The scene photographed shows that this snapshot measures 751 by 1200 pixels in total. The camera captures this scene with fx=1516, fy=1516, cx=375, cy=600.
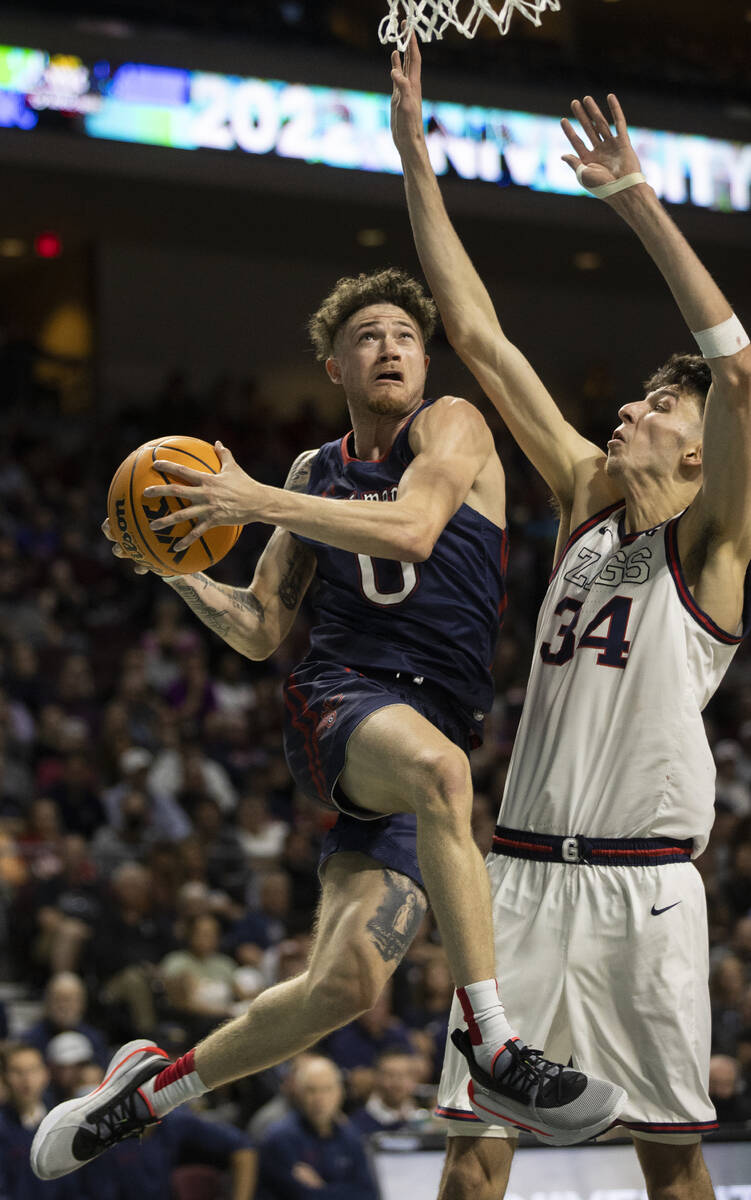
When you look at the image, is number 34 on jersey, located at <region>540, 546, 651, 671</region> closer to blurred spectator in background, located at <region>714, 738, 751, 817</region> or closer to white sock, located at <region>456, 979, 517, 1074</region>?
white sock, located at <region>456, 979, 517, 1074</region>

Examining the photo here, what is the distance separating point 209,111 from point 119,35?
1.12 m

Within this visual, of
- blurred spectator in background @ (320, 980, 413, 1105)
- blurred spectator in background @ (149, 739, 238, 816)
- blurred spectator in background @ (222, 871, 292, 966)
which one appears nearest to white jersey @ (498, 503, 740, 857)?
blurred spectator in background @ (320, 980, 413, 1105)

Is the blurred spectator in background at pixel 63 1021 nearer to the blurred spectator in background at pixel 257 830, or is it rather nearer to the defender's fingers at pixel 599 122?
the blurred spectator in background at pixel 257 830

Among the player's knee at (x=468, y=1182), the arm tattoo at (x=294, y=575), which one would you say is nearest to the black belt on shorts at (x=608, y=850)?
the player's knee at (x=468, y=1182)

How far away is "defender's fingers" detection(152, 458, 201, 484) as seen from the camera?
12.0ft

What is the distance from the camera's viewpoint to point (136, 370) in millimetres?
19766

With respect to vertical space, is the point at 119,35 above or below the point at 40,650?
above

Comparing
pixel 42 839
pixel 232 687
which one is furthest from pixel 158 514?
pixel 232 687

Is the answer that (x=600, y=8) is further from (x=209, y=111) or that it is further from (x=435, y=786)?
(x=435, y=786)

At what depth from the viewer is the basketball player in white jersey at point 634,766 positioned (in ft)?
12.2

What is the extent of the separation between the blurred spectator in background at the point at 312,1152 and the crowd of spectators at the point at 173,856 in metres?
0.01

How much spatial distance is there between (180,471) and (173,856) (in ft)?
21.6

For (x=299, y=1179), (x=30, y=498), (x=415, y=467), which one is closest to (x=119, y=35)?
(x=30, y=498)

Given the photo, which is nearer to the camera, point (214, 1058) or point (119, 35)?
point (214, 1058)
